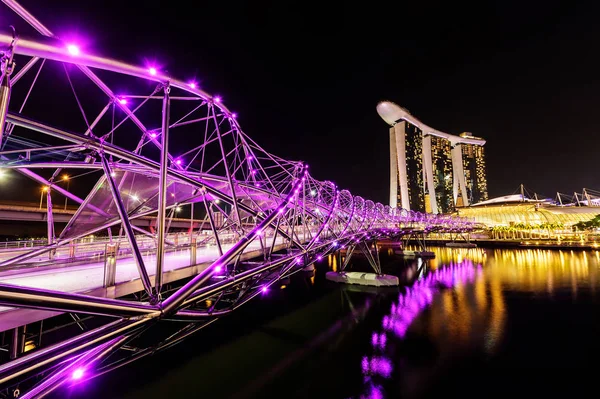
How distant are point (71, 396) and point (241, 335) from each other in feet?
30.4

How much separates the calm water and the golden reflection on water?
0.17m

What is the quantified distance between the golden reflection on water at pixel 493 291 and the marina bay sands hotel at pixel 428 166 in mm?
75843

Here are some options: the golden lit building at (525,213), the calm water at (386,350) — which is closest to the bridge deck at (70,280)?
the calm water at (386,350)

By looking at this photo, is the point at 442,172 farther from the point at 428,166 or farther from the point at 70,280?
the point at 70,280

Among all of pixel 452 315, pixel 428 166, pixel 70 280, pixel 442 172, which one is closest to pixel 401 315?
pixel 452 315

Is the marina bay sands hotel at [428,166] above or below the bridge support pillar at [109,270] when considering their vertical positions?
above

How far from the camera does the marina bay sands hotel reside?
128250mm

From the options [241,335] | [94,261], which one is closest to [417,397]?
[241,335]

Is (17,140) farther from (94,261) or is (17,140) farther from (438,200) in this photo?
(438,200)

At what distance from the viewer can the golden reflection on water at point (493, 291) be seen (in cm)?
1891

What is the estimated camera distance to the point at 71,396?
12.8 m

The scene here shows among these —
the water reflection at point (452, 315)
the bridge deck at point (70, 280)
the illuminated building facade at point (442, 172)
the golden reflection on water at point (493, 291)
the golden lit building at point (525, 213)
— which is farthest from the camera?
the illuminated building facade at point (442, 172)

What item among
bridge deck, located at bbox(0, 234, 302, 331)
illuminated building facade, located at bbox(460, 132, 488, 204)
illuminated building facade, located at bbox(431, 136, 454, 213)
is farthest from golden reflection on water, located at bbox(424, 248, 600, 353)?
illuminated building facade, located at bbox(460, 132, 488, 204)

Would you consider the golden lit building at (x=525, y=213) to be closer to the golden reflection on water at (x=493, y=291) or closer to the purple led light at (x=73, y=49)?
the golden reflection on water at (x=493, y=291)
